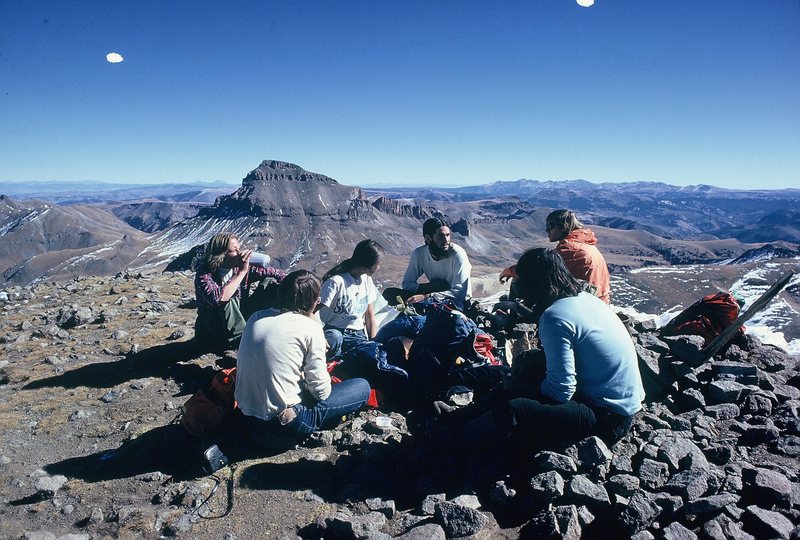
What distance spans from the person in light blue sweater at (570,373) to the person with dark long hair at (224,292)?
4.96m

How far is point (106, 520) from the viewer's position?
418 cm

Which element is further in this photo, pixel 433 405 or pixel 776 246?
pixel 776 246

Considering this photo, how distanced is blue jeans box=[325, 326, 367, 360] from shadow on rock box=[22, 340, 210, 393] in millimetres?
2628

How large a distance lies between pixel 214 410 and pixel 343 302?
2.44 m

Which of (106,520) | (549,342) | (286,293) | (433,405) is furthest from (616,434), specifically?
(106,520)

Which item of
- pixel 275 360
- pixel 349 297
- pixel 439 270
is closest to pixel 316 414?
pixel 275 360

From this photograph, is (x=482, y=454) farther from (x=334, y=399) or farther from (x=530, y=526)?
(x=334, y=399)

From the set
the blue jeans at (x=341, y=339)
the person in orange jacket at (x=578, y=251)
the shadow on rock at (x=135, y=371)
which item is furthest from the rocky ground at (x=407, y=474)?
the person in orange jacket at (x=578, y=251)

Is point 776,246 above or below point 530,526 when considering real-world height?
below

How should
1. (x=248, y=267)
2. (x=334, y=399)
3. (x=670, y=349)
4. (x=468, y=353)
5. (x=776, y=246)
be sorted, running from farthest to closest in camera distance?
(x=776, y=246) < (x=248, y=267) < (x=670, y=349) < (x=468, y=353) < (x=334, y=399)

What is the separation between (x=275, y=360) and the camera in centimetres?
458

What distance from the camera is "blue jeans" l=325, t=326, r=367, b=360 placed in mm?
6484

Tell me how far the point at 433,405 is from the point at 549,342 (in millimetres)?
2104

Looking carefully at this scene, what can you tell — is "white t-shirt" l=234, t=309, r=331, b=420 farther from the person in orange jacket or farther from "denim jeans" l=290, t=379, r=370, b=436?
the person in orange jacket
